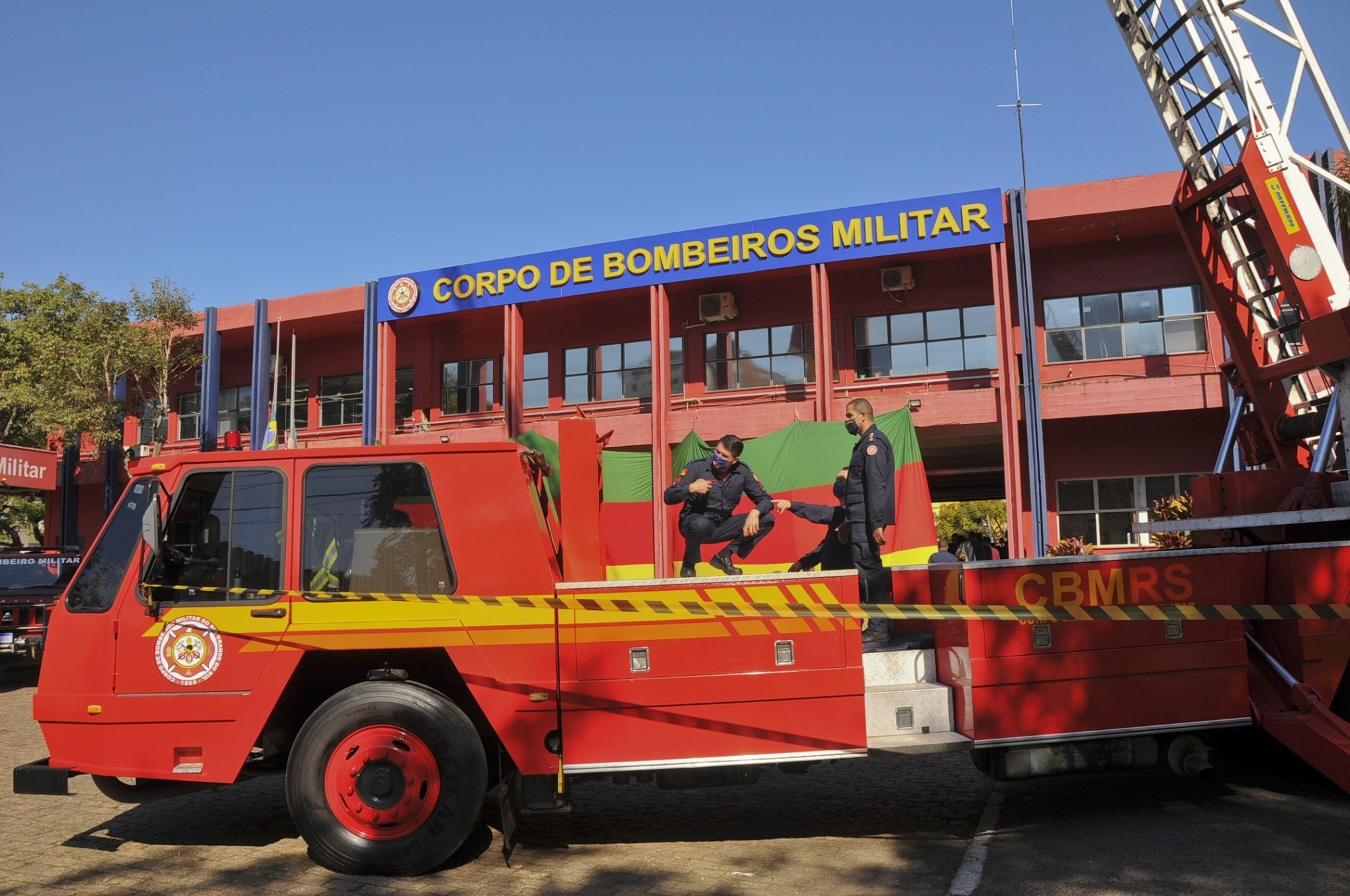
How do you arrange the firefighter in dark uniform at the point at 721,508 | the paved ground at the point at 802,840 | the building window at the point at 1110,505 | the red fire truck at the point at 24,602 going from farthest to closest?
the building window at the point at 1110,505 < the red fire truck at the point at 24,602 < the firefighter in dark uniform at the point at 721,508 < the paved ground at the point at 802,840

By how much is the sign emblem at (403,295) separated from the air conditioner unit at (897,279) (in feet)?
31.9

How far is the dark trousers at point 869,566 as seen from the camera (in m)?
7.02

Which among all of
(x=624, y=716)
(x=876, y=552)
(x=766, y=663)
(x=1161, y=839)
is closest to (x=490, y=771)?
(x=624, y=716)

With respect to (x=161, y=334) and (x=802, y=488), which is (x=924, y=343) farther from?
(x=161, y=334)

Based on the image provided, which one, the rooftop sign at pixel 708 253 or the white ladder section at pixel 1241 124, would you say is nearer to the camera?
the white ladder section at pixel 1241 124

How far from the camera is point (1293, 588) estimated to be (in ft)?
18.7

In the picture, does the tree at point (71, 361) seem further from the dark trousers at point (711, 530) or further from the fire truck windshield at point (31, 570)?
the dark trousers at point (711, 530)

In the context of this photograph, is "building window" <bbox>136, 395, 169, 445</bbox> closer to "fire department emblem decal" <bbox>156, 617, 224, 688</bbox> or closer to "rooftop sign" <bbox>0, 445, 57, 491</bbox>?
"rooftop sign" <bbox>0, 445, 57, 491</bbox>

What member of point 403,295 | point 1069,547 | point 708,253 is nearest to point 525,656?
point 1069,547

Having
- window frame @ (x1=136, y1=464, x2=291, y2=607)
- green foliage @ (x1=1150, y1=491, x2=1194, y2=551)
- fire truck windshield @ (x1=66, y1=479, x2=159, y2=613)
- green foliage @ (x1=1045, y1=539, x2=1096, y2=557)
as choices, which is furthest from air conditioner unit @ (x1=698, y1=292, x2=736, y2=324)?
fire truck windshield @ (x1=66, y1=479, x2=159, y2=613)

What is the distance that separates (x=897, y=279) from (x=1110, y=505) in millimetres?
5701

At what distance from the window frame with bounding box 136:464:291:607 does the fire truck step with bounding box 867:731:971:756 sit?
319 centimetres

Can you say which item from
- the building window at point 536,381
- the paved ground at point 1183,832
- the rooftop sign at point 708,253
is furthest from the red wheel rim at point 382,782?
the building window at point 536,381

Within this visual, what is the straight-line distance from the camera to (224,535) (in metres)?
5.49
